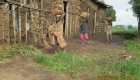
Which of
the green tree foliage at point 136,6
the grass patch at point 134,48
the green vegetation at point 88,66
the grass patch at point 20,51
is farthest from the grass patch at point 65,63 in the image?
the green tree foliage at point 136,6

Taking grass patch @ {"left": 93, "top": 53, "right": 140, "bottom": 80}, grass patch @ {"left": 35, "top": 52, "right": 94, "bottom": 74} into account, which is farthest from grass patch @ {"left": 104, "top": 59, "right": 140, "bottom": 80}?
grass patch @ {"left": 35, "top": 52, "right": 94, "bottom": 74}

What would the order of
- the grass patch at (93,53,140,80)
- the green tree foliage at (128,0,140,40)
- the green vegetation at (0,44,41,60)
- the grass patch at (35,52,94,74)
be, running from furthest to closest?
1. the green tree foliage at (128,0,140,40)
2. the green vegetation at (0,44,41,60)
3. the grass patch at (35,52,94,74)
4. the grass patch at (93,53,140,80)

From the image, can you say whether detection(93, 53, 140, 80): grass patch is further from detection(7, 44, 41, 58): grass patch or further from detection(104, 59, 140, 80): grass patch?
detection(7, 44, 41, 58): grass patch

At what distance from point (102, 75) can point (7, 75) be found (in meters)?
2.47

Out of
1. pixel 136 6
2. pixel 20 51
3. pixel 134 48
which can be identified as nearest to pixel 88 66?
pixel 20 51

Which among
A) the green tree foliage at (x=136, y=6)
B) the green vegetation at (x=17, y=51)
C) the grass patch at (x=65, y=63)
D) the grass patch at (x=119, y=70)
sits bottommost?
the grass patch at (x=119, y=70)

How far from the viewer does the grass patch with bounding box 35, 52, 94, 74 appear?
6216mm

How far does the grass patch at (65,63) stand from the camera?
20.4ft

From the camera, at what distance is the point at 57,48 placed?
8.35 m

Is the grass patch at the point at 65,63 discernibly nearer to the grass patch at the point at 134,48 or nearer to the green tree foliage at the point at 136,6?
the grass patch at the point at 134,48

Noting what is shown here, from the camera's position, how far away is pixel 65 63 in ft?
22.0

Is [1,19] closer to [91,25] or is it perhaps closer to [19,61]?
[19,61]

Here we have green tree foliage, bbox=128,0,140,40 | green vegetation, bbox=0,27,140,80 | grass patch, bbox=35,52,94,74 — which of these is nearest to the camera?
green vegetation, bbox=0,27,140,80

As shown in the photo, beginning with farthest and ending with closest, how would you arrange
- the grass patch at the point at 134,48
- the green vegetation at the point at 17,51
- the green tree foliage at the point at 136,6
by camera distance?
the green tree foliage at the point at 136,6 → the grass patch at the point at 134,48 → the green vegetation at the point at 17,51
